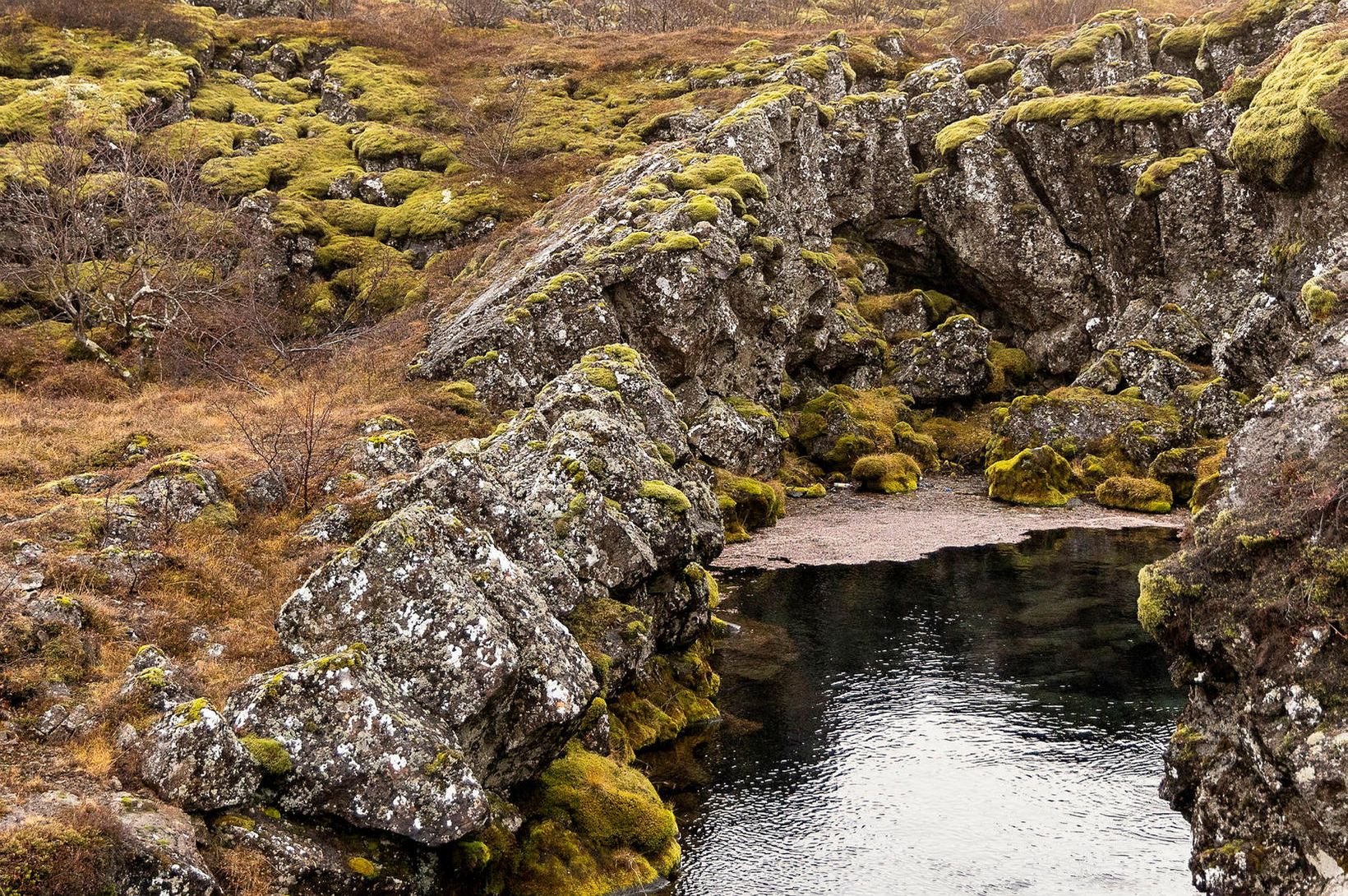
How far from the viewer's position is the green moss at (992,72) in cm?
9244

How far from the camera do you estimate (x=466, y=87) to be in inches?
3656

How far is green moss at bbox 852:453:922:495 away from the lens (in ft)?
213

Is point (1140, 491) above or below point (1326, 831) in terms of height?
below

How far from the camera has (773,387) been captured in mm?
67625

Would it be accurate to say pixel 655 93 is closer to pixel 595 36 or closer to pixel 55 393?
pixel 595 36

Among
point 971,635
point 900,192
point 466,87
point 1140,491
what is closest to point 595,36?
point 466,87

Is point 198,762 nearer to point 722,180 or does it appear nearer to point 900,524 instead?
point 900,524

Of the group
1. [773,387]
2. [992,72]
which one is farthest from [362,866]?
[992,72]

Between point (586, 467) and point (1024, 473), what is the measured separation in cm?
4138

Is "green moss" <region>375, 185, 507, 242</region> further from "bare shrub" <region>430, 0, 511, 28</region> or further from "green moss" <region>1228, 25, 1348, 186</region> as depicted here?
"bare shrub" <region>430, 0, 511, 28</region>

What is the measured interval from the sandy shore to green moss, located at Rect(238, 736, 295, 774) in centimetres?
3167

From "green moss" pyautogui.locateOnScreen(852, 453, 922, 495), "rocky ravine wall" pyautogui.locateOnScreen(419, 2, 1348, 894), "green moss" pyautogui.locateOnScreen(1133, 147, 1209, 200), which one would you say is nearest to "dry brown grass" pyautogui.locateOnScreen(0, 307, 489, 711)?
"rocky ravine wall" pyautogui.locateOnScreen(419, 2, 1348, 894)

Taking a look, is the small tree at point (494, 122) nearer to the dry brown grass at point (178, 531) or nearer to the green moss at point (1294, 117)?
the dry brown grass at point (178, 531)

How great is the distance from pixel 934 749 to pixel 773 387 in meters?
42.1
